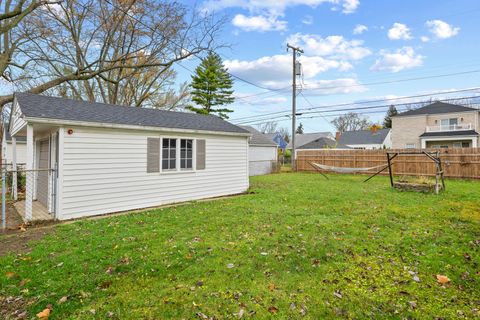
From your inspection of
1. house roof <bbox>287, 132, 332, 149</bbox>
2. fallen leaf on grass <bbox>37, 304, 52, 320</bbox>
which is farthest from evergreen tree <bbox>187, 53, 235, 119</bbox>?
fallen leaf on grass <bbox>37, 304, 52, 320</bbox>

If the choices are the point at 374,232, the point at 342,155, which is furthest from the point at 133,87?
the point at 374,232

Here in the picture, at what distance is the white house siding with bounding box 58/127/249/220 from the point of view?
6.30m

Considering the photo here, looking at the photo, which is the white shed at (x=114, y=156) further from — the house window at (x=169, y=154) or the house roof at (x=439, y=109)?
the house roof at (x=439, y=109)

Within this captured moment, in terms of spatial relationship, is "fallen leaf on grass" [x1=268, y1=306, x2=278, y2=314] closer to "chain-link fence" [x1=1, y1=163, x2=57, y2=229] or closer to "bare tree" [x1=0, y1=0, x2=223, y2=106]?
"chain-link fence" [x1=1, y1=163, x2=57, y2=229]

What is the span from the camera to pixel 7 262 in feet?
12.1

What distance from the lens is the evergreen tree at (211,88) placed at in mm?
27016

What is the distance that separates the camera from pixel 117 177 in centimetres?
705

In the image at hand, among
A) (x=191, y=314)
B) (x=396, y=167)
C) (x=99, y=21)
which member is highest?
(x=99, y=21)

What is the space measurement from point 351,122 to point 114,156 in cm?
5549

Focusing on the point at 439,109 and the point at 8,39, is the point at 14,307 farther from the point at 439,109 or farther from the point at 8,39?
the point at 439,109

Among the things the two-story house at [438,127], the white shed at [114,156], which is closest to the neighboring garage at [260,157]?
the white shed at [114,156]

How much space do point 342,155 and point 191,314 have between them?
17.3 metres

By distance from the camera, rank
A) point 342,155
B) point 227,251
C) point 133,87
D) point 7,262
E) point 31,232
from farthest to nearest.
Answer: point 133,87 < point 342,155 < point 31,232 < point 227,251 < point 7,262

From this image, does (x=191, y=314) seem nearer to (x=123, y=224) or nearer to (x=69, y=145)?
(x=123, y=224)
